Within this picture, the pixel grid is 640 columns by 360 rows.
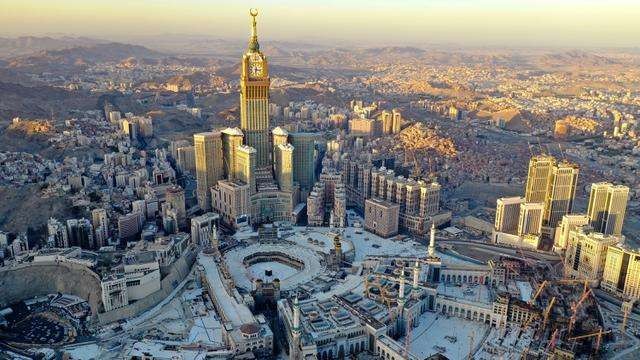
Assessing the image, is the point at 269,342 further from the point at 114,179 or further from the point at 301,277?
the point at 114,179

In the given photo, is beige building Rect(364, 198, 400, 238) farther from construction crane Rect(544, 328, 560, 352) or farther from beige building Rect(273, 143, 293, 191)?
construction crane Rect(544, 328, 560, 352)

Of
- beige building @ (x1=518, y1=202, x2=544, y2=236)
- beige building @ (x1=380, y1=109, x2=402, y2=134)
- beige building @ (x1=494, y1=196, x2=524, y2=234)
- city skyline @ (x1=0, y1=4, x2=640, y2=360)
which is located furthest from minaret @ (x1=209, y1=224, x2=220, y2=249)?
beige building @ (x1=380, y1=109, x2=402, y2=134)

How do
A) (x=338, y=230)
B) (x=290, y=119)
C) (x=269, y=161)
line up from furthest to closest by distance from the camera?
(x=290, y=119)
(x=269, y=161)
(x=338, y=230)

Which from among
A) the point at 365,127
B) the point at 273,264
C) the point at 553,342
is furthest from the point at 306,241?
the point at 365,127

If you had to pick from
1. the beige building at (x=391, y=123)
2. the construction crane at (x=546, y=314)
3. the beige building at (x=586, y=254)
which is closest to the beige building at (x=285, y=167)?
the beige building at (x=586, y=254)

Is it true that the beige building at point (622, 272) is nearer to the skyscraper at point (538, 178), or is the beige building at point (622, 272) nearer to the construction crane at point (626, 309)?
the construction crane at point (626, 309)

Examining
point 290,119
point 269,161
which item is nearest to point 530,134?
point 290,119

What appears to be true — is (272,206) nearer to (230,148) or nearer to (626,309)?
(230,148)
